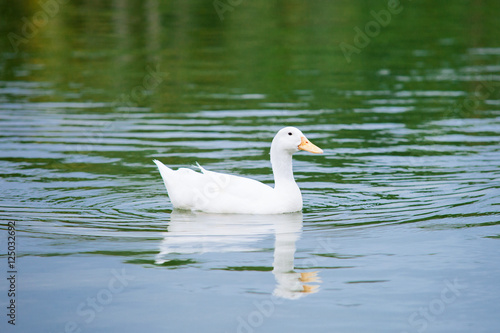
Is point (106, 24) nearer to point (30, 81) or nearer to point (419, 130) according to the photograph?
point (30, 81)

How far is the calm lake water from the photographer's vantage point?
8602 mm

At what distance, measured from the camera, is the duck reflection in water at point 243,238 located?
9.22m

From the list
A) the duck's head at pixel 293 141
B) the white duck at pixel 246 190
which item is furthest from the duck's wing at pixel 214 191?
the duck's head at pixel 293 141

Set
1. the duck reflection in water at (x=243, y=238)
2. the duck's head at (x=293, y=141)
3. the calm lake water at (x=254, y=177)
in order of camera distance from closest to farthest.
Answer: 1. the calm lake water at (x=254, y=177)
2. the duck reflection in water at (x=243, y=238)
3. the duck's head at (x=293, y=141)

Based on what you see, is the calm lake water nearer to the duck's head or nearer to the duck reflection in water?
the duck reflection in water

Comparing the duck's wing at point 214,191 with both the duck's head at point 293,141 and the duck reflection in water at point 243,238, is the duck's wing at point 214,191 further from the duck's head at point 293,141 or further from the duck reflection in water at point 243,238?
the duck's head at point 293,141

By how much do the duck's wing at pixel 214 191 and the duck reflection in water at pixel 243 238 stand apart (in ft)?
0.47

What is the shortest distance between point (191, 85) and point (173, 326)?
16818 mm

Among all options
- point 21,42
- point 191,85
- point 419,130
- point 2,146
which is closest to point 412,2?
point 21,42

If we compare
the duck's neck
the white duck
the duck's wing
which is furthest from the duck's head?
the duck's wing

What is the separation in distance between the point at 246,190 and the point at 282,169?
66 centimetres

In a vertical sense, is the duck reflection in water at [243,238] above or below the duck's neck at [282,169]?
below

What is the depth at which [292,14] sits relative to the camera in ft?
148

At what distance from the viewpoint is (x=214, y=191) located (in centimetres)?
1217
